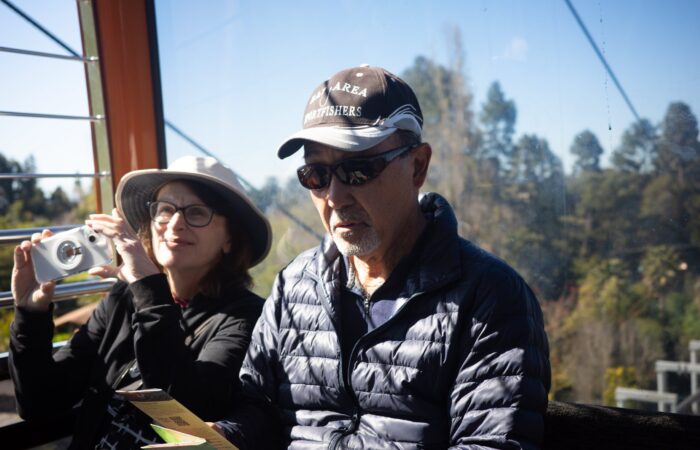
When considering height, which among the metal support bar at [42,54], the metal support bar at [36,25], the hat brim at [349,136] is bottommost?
the hat brim at [349,136]

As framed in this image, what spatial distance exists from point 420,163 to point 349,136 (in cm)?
26

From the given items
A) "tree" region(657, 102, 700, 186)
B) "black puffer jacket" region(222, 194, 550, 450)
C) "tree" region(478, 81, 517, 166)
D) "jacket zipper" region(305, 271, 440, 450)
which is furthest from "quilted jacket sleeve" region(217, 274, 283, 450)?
"tree" region(657, 102, 700, 186)

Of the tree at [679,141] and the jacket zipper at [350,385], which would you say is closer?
the jacket zipper at [350,385]

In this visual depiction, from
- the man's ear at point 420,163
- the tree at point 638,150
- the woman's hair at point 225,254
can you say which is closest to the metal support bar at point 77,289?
the woman's hair at point 225,254

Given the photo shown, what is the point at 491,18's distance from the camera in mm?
2742

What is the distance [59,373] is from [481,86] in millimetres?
1973

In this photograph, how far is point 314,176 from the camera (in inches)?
74.3

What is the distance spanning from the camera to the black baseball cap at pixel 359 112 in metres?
1.78

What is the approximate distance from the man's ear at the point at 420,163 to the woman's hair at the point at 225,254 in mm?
814

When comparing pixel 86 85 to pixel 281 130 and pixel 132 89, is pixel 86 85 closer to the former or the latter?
pixel 132 89

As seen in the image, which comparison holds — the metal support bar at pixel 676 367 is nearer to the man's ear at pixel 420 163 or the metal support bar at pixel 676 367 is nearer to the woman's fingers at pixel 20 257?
the man's ear at pixel 420 163

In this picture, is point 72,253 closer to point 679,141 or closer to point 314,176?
point 314,176

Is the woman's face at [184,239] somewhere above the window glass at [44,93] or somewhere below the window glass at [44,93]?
below

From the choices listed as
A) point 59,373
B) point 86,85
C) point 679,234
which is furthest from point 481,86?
point 59,373
